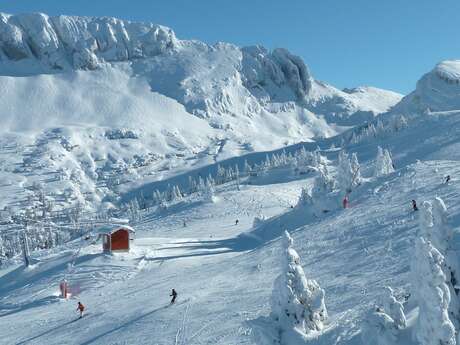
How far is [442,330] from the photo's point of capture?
1546 cm

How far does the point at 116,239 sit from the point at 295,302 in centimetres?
3604

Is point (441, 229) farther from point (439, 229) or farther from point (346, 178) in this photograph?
point (346, 178)

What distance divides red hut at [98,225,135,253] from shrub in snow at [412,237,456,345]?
40.8m

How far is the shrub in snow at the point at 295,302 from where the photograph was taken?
2109 cm

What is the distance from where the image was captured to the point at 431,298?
630 inches

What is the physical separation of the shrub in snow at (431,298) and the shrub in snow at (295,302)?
5.12 meters

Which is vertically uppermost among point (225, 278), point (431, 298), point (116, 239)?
point (431, 298)

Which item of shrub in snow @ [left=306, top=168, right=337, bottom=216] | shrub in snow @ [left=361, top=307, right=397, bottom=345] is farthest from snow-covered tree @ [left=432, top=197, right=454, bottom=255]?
shrub in snow @ [left=306, top=168, right=337, bottom=216]

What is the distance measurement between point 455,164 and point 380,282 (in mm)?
36654

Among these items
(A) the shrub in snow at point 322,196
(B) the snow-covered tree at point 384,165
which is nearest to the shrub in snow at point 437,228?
(A) the shrub in snow at point 322,196

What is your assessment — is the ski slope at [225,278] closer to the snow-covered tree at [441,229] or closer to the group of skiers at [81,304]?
the group of skiers at [81,304]

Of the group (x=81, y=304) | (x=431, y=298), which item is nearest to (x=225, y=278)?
(x=81, y=304)

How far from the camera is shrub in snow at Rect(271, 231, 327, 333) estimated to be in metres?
21.1

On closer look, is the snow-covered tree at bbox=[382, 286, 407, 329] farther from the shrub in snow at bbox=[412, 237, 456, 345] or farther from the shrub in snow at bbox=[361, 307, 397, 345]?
the shrub in snow at bbox=[412, 237, 456, 345]
